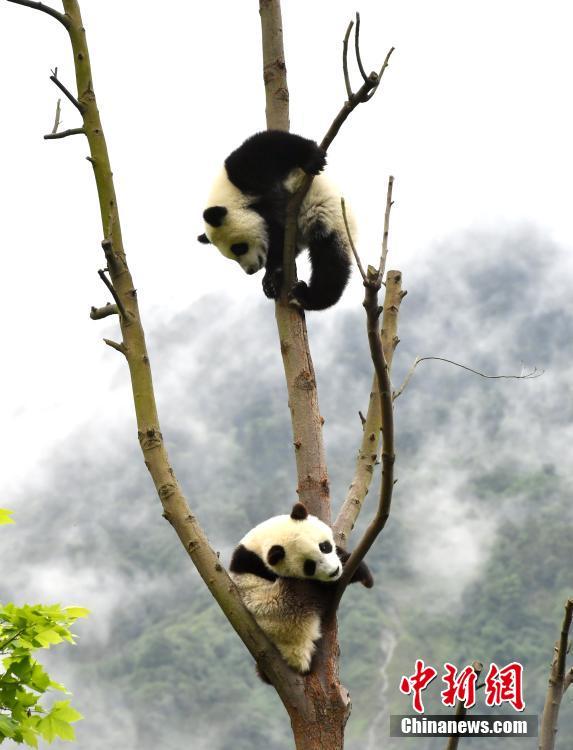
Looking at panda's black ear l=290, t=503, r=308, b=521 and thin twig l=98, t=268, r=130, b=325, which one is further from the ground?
thin twig l=98, t=268, r=130, b=325

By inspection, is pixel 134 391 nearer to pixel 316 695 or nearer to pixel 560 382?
pixel 316 695

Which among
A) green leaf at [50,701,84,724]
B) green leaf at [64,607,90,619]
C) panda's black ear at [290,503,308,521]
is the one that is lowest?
green leaf at [50,701,84,724]

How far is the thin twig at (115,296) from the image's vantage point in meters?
4.22

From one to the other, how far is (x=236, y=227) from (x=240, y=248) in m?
0.15

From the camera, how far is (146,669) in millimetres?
73938

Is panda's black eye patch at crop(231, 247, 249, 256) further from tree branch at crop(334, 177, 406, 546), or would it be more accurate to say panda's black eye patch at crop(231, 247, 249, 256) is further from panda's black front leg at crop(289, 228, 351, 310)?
tree branch at crop(334, 177, 406, 546)

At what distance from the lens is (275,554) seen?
4875 millimetres

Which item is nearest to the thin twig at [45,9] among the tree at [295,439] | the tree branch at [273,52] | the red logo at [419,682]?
the tree at [295,439]

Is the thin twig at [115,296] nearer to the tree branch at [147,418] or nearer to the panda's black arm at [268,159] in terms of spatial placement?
the tree branch at [147,418]

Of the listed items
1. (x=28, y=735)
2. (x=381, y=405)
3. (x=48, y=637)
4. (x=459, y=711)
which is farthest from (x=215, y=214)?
(x=459, y=711)

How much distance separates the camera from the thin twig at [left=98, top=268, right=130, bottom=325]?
13.9ft

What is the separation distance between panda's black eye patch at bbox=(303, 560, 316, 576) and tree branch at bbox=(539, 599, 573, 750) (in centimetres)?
152

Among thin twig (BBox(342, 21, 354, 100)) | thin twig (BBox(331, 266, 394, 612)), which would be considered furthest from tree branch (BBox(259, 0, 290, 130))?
thin twig (BBox(331, 266, 394, 612))

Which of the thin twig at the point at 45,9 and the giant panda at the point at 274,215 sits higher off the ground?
the giant panda at the point at 274,215
